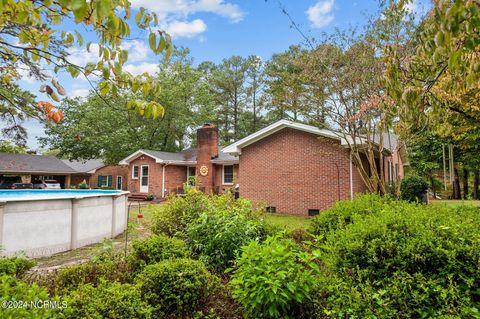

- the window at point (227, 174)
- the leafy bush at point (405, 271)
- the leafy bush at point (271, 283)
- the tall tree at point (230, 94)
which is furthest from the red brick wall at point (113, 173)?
the leafy bush at point (405, 271)

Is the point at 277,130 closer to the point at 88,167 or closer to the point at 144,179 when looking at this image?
the point at 144,179

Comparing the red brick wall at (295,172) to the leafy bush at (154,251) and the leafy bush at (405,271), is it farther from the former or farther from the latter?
the leafy bush at (405,271)

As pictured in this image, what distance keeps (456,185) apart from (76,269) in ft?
110

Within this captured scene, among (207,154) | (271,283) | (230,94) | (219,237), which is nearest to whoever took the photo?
(271,283)

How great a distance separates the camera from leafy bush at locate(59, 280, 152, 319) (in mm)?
2383

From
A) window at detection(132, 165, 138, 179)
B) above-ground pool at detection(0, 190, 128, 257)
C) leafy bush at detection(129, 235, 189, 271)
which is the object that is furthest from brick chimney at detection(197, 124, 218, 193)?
leafy bush at detection(129, 235, 189, 271)

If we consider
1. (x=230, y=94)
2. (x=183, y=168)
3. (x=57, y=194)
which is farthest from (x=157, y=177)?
(x=230, y=94)

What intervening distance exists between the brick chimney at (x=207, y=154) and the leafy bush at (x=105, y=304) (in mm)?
18542

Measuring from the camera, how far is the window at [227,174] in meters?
21.5

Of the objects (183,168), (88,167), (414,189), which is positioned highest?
(88,167)

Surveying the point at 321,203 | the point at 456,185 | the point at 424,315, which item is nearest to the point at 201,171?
the point at 321,203

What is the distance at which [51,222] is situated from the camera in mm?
6480

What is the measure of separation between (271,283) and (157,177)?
21.1m

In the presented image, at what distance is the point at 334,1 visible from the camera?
678cm
